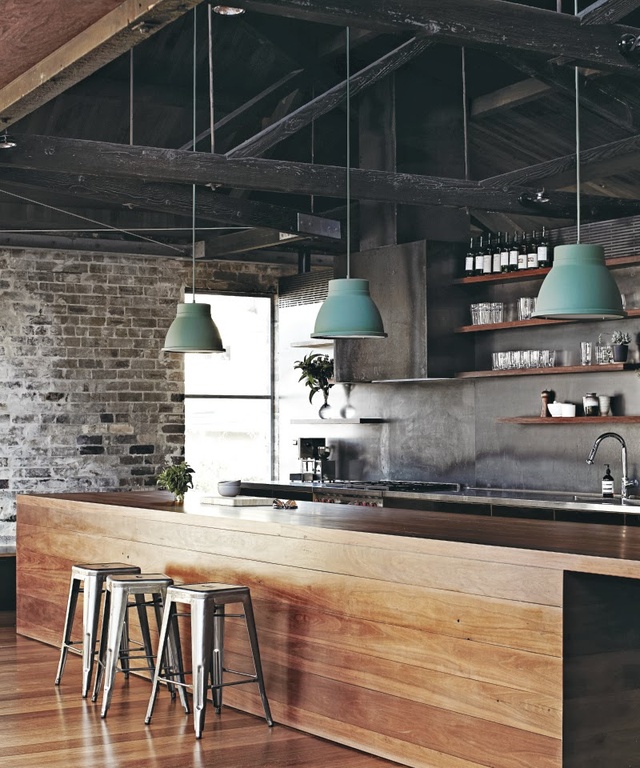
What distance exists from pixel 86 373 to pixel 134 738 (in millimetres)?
5331

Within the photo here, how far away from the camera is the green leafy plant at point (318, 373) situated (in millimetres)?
10312

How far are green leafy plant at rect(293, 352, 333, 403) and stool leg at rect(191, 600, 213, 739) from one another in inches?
200

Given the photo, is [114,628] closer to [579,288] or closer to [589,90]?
[579,288]

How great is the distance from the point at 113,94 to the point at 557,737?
21.8 ft

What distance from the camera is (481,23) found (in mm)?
4996

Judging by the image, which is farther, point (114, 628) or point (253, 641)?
point (114, 628)

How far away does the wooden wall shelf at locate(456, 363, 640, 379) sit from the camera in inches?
300

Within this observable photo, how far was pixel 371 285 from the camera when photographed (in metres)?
9.14

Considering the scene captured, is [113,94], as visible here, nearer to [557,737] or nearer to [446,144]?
[446,144]

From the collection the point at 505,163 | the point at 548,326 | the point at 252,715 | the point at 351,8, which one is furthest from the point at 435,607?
the point at 505,163

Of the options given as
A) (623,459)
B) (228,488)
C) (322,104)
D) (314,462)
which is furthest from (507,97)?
(228,488)

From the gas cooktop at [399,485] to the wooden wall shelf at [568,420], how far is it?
2.34 feet

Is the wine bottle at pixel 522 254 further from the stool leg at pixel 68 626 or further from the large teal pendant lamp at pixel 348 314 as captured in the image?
the stool leg at pixel 68 626

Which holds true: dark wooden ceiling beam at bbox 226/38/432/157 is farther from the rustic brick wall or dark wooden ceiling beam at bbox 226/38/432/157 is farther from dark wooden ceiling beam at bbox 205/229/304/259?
the rustic brick wall
